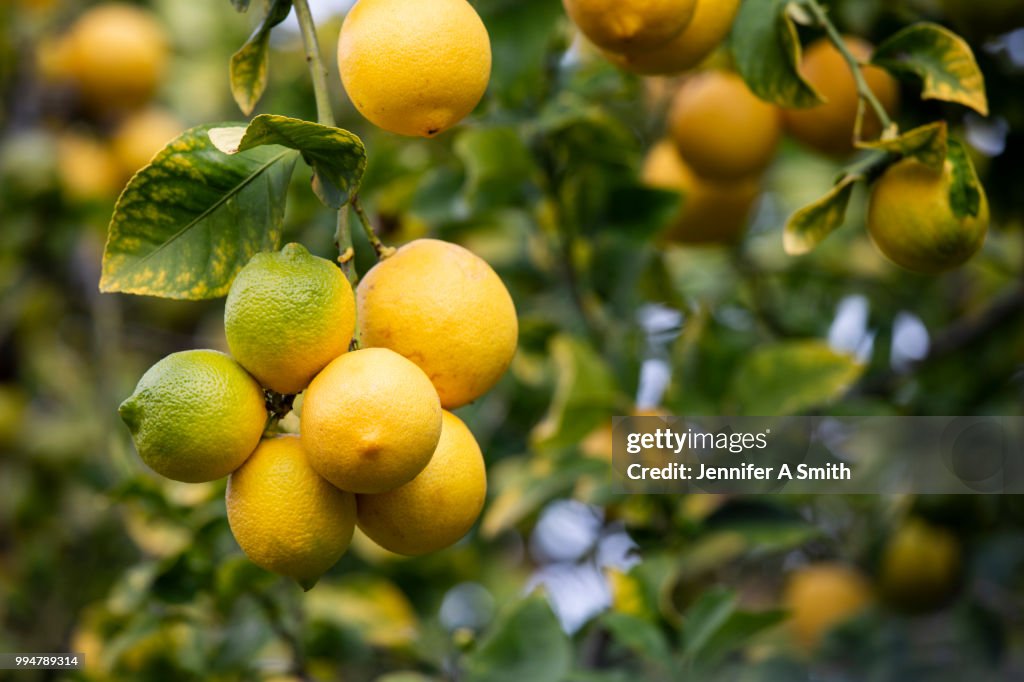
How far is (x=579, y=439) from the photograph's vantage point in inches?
49.6

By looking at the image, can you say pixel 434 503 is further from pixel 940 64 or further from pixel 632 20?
pixel 940 64

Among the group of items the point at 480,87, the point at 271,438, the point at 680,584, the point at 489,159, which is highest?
the point at 480,87

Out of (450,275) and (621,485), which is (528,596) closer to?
(621,485)

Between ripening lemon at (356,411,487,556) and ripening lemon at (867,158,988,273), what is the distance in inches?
15.4

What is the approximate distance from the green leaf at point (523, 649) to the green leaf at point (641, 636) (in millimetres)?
53

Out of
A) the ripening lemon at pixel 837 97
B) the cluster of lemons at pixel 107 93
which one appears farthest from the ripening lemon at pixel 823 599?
the cluster of lemons at pixel 107 93

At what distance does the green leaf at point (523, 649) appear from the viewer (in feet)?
3.28

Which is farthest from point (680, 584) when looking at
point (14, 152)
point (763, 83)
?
point (14, 152)

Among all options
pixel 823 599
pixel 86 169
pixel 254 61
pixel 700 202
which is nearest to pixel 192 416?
pixel 254 61

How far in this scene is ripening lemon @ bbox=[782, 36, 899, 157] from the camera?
111 centimetres

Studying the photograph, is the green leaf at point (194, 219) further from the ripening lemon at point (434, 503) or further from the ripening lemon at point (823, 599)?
the ripening lemon at point (823, 599)

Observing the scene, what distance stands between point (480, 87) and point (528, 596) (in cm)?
52

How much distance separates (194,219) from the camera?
723 mm

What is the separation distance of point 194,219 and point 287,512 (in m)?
0.22
